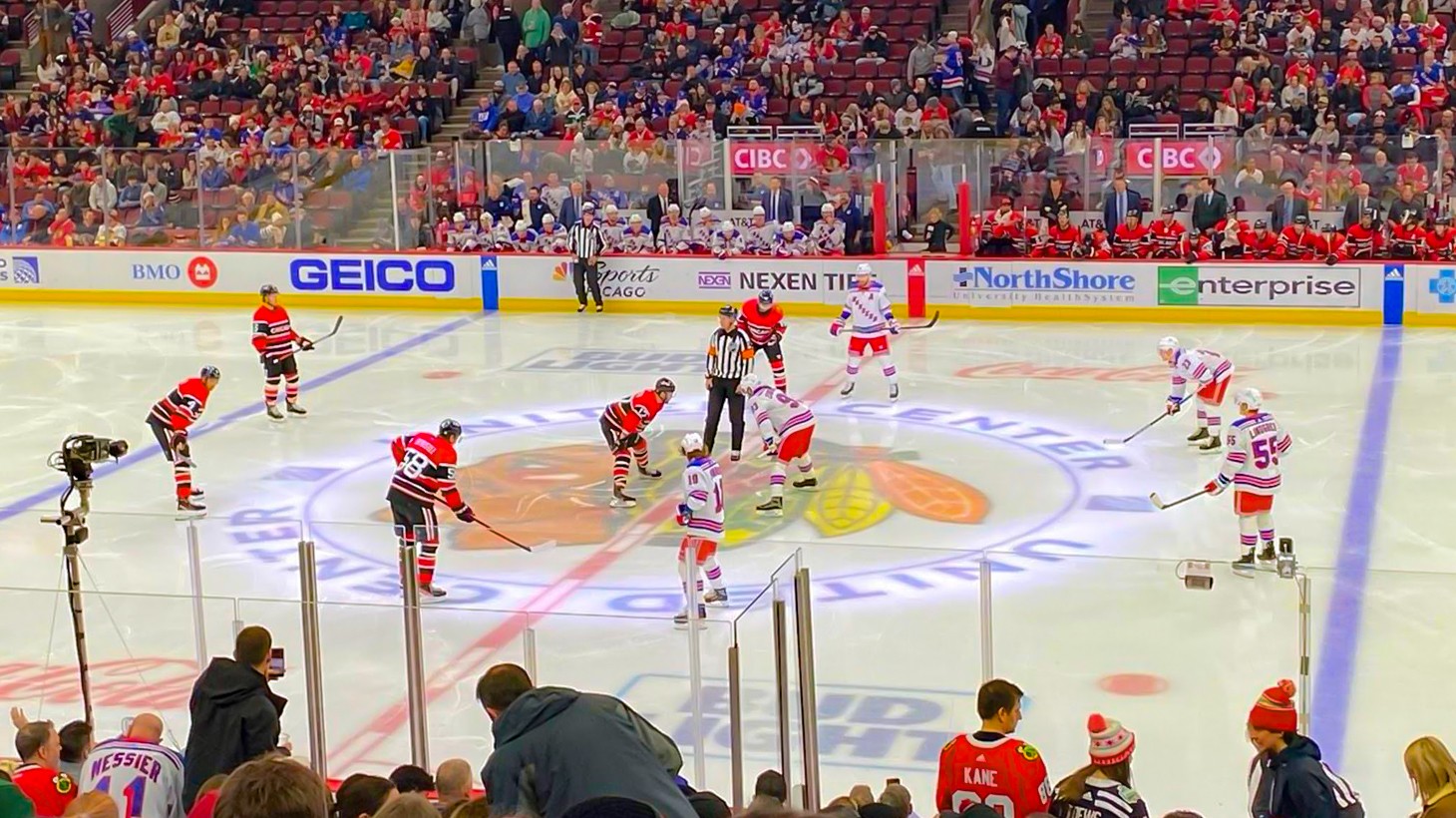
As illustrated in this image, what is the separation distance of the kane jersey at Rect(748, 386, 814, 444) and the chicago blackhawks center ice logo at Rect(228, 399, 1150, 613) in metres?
0.50

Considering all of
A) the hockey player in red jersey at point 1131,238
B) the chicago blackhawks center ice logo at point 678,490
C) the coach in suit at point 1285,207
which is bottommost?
the chicago blackhawks center ice logo at point 678,490

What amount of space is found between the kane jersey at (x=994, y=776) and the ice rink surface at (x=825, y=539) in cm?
81

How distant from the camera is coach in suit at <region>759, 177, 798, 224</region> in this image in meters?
21.4

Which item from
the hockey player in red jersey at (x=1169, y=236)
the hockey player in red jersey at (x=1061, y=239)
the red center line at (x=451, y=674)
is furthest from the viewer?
the hockey player in red jersey at (x=1061, y=239)

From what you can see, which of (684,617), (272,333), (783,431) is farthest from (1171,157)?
(684,617)

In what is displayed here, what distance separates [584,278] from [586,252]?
0.38 m

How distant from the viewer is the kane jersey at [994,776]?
536 centimetres

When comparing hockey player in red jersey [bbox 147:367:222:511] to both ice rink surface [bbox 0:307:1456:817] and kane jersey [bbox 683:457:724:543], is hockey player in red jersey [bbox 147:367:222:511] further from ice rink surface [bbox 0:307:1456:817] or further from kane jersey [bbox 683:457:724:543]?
kane jersey [bbox 683:457:724:543]

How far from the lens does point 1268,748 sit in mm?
5547

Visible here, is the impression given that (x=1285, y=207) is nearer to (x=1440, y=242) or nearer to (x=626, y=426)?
(x=1440, y=242)

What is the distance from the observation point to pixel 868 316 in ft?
53.3

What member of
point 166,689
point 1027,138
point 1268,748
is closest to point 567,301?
point 1027,138

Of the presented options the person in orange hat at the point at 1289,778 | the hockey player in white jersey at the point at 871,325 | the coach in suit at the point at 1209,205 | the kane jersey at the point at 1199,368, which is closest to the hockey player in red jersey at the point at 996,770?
the person in orange hat at the point at 1289,778

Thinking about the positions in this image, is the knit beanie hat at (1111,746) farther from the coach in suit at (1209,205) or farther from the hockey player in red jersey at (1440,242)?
the hockey player in red jersey at (1440,242)
